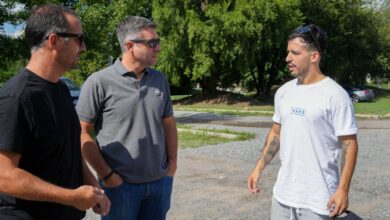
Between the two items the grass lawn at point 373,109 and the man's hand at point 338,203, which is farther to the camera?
the grass lawn at point 373,109

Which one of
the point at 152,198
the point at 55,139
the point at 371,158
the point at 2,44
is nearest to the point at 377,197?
the point at 371,158

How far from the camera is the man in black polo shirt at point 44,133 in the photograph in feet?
6.72

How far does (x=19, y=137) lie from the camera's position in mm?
2049

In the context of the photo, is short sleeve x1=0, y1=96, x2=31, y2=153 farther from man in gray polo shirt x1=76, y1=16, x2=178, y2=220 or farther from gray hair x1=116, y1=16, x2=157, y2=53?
gray hair x1=116, y1=16, x2=157, y2=53

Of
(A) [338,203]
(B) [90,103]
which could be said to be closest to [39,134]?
(B) [90,103]

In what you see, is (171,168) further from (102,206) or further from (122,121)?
(102,206)

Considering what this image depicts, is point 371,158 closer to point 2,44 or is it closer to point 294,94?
point 294,94

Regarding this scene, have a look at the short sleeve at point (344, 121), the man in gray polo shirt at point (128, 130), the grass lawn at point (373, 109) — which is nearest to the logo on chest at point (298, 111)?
the short sleeve at point (344, 121)

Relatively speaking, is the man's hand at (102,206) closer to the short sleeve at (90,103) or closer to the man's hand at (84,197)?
the man's hand at (84,197)

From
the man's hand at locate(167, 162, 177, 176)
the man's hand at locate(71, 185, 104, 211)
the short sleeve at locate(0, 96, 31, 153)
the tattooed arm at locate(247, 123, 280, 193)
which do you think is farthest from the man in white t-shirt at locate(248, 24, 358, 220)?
the short sleeve at locate(0, 96, 31, 153)

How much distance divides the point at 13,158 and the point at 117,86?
1204 millimetres

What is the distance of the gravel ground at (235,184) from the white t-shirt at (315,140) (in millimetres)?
2798

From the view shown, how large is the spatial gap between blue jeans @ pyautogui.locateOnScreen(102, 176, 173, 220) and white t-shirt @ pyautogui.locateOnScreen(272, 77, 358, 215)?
2.78ft

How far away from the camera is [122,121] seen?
3137mm
